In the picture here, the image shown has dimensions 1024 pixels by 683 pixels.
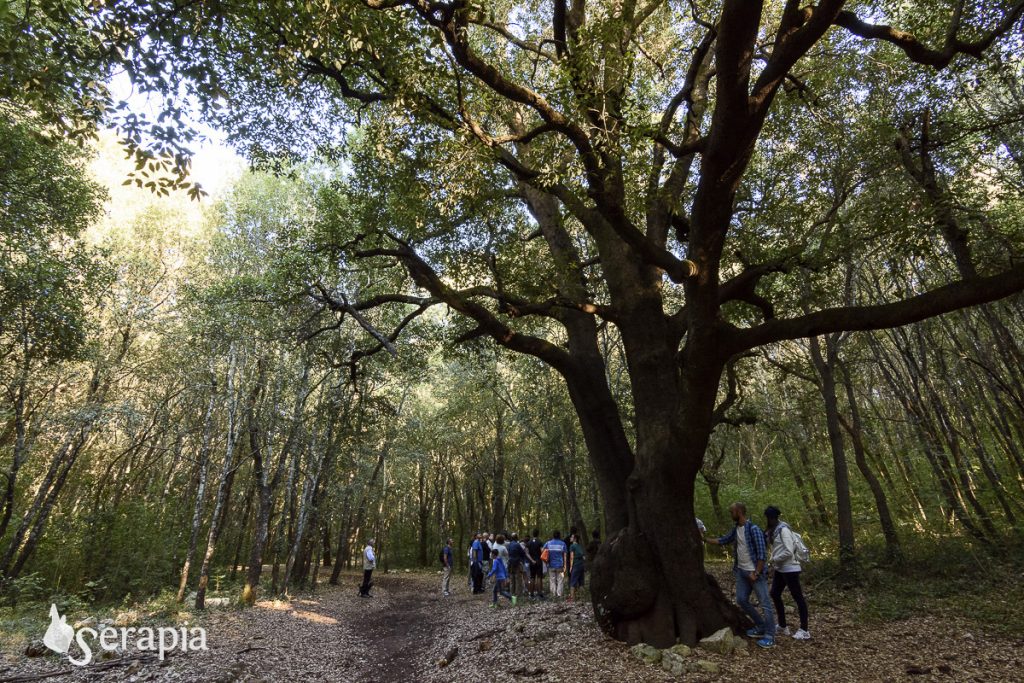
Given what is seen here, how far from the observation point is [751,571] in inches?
233

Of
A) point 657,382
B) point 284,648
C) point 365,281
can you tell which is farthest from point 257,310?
point 657,382

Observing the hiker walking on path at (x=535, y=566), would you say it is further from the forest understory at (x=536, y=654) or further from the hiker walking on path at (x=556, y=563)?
the forest understory at (x=536, y=654)

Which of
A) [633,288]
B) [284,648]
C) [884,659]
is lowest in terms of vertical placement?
[284,648]

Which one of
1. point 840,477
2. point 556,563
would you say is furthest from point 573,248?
point 556,563

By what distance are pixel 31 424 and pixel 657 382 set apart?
51.6 feet

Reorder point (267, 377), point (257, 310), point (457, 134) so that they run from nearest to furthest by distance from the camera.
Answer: point (457, 134)
point (257, 310)
point (267, 377)

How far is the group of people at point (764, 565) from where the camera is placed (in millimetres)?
5691

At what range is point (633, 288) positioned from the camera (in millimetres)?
6957

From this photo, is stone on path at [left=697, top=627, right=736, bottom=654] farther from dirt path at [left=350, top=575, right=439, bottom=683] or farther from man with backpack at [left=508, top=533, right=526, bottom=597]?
man with backpack at [left=508, top=533, right=526, bottom=597]

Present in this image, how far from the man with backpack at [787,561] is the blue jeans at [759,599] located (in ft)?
0.99

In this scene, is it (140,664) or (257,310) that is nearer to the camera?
(140,664)

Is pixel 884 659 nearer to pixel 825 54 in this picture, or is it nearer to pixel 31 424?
pixel 825 54

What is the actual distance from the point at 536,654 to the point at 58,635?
Answer: 7066mm

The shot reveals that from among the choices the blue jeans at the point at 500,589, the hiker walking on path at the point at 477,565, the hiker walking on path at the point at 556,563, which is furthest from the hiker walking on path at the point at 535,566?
the hiker walking on path at the point at 477,565
